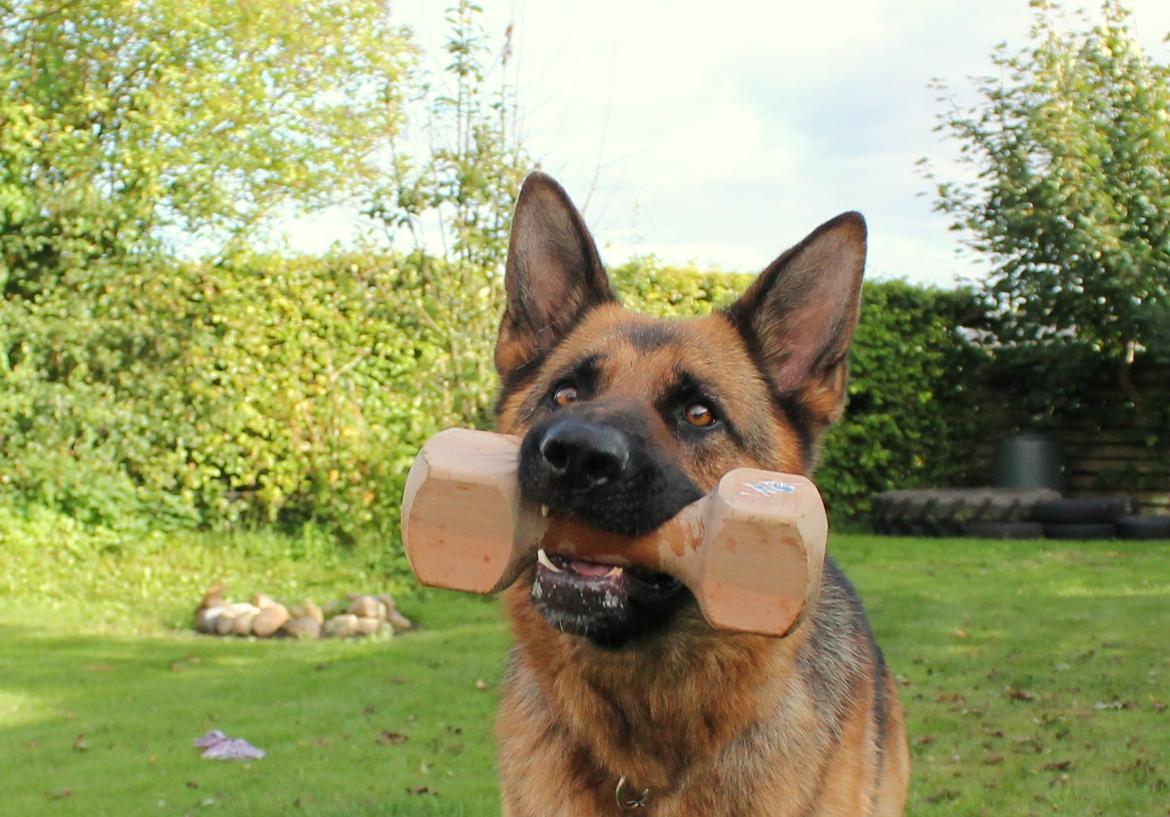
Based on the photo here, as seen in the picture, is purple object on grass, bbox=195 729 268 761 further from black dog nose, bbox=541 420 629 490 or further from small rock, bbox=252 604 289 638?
black dog nose, bbox=541 420 629 490

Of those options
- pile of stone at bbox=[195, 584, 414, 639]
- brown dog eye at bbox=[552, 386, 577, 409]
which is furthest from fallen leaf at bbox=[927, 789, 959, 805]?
pile of stone at bbox=[195, 584, 414, 639]

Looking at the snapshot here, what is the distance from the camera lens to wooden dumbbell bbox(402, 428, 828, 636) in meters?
2.62

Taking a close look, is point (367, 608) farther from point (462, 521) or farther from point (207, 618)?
point (462, 521)

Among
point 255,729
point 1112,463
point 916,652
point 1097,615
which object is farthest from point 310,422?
point 1112,463

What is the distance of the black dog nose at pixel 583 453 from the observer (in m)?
2.70

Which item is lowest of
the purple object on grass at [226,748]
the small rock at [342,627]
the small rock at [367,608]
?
the small rock at [342,627]

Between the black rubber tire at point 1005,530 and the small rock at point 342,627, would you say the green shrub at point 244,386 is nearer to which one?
the small rock at point 342,627

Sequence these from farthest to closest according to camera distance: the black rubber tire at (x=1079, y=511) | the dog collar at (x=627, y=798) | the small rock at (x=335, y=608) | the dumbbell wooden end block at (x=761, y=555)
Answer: the black rubber tire at (x=1079, y=511), the small rock at (x=335, y=608), the dog collar at (x=627, y=798), the dumbbell wooden end block at (x=761, y=555)

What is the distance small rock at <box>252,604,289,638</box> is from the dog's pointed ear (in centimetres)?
700

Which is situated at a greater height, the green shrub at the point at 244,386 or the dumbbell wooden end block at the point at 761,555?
the dumbbell wooden end block at the point at 761,555

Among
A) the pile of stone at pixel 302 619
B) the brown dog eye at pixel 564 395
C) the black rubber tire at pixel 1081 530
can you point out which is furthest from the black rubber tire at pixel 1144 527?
the brown dog eye at pixel 564 395

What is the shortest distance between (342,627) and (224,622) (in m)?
1.01

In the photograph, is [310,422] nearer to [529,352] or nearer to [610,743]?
[529,352]

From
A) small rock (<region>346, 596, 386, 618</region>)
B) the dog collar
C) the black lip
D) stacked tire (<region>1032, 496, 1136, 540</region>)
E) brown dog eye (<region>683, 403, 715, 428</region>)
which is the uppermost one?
brown dog eye (<region>683, 403, 715, 428</region>)
